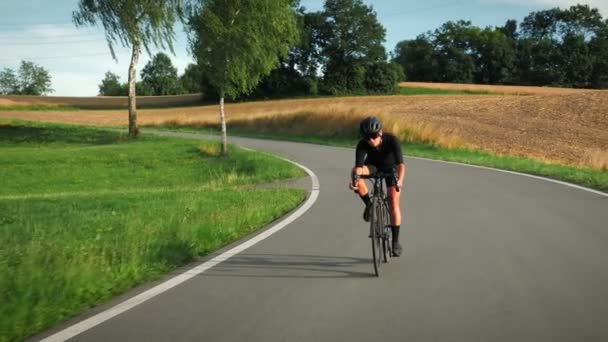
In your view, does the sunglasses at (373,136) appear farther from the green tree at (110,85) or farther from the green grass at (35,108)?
the green tree at (110,85)

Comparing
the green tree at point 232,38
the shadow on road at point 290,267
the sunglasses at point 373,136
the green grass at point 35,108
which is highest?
the green tree at point 232,38

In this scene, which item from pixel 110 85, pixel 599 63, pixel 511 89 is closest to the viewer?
pixel 511 89

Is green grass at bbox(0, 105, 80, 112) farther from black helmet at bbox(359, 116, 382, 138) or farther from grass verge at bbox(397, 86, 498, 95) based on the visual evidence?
black helmet at bbox(359, 116, 382, 138)

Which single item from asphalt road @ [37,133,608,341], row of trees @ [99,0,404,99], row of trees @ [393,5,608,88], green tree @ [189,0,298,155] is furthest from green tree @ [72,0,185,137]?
row of trees @ [393,5,608,88]

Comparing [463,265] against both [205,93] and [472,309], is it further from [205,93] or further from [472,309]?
[205,93]

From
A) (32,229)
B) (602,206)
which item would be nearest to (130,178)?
(32,229)

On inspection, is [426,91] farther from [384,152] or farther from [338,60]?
[384,152]

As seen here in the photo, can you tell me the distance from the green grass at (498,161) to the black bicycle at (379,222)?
346 inches

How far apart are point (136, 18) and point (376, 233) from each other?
2895 centimetres

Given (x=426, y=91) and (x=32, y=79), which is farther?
(x=32, y=79)

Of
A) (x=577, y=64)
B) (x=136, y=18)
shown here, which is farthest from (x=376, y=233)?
(x=577, y=64)

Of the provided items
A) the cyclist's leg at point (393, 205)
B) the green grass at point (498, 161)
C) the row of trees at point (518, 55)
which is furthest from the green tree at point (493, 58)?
the cyclist's leg at point (393, 205)

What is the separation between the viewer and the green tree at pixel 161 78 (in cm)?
14850

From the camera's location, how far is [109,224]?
10070 millimetres
